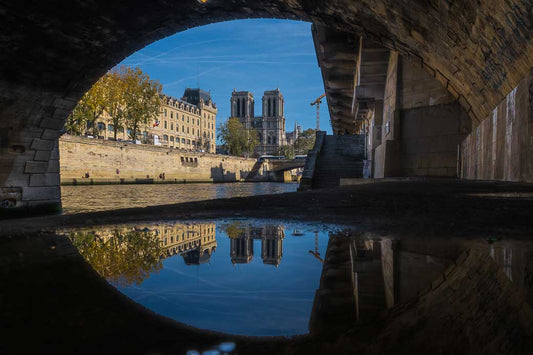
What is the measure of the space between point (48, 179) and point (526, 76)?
11786 millimetres

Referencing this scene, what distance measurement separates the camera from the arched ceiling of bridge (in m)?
6.06

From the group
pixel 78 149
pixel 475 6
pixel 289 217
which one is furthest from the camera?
pixel 78 149

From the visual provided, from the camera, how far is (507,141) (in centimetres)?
694

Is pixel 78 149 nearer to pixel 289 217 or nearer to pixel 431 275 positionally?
pixel 289 217

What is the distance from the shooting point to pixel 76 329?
0.96 meters

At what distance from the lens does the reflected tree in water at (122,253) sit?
1610 mm

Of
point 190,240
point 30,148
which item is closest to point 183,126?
point 30,148

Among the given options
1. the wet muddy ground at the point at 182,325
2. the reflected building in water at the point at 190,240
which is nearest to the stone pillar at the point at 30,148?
the reflected building in water at the point at 190,240

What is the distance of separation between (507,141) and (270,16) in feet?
21.2

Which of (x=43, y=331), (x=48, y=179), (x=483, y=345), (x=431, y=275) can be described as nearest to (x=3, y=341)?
(x=43, y=331)

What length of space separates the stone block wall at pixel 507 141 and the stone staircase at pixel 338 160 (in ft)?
20.3

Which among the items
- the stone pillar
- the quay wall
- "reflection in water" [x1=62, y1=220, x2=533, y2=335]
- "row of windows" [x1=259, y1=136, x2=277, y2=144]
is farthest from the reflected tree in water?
"row of windows" [x1=259, y1=136, x2=277, y2=144]

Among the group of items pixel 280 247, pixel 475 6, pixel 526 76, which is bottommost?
pixel 280 247

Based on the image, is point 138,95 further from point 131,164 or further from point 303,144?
point 303,144
